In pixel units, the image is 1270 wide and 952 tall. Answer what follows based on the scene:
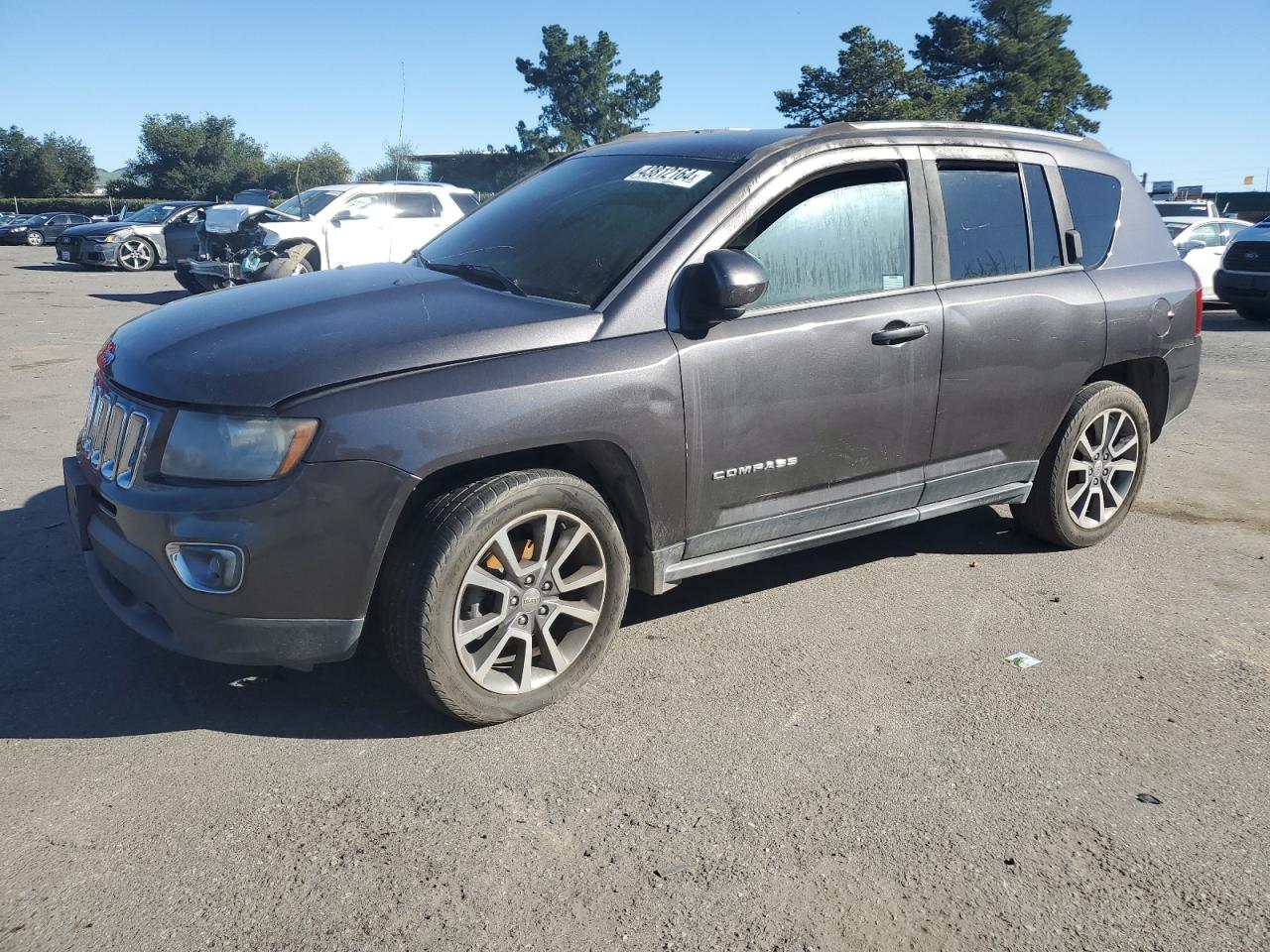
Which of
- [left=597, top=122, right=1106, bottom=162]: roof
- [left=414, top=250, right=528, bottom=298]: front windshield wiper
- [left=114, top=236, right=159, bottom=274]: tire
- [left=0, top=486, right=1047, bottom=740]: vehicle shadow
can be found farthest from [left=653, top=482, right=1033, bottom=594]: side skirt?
[left=114, top=236, right=159, bottom=274]: tire

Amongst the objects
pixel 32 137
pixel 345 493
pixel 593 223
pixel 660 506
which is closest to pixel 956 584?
pixel 660 506

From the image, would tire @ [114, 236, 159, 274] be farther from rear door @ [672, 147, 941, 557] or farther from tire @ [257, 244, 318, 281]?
rear door @ [672, 147, 941, 557]

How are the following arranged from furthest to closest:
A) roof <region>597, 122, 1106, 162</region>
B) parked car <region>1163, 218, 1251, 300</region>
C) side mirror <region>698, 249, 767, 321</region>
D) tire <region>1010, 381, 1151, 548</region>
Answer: parked car <region>1163, 218, 1251, 300</region> < tire <region>1010, 381, 1151, 548</region> < roof <region>597, 122, 1106, 162</region> < side mirror <region>698, 249, 767, 321</region>

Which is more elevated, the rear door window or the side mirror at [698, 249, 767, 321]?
the rear door window

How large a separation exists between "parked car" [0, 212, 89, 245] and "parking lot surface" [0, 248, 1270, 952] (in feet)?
122

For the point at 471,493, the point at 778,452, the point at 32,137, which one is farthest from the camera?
the point at 32,137

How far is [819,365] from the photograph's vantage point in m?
3.73

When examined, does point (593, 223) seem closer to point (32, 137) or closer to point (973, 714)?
point (973, 714)

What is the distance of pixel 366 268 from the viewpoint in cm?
423

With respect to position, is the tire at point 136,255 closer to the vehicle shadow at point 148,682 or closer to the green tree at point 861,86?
the vehicle shadow at point 148,682

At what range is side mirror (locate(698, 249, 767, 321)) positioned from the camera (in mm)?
3336

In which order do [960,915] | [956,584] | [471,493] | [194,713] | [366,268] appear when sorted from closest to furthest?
[960,915] → [471,493] → [194,713] → [366,268] → [956,584]

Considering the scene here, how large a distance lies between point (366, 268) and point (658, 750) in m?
2.28

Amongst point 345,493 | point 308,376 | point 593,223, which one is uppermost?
point 593,223
